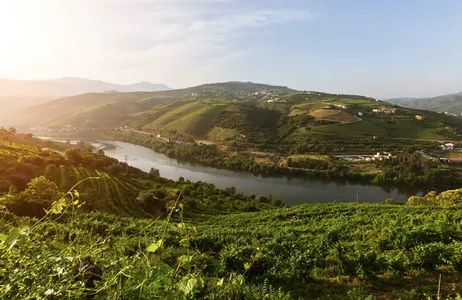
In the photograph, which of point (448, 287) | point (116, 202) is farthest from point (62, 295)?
point (116, 202)

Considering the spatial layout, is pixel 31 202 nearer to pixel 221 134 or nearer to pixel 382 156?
pixel 382 156

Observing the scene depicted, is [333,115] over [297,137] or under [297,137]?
over

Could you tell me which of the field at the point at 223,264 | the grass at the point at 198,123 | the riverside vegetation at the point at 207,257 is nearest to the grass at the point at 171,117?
the grass at the point at 198,123

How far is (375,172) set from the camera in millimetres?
49500

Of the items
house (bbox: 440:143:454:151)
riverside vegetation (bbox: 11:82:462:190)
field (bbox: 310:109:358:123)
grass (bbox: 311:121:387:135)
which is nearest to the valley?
house (bbox: 440:143:454:151)

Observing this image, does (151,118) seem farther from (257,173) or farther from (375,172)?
(375,172)

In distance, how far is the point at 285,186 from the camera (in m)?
46.8

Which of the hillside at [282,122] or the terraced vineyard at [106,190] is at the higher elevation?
the hillside at [282,122]

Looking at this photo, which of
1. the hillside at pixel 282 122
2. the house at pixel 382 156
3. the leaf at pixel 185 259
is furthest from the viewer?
the hillside at pixel 282 122

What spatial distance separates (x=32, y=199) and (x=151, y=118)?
104 m

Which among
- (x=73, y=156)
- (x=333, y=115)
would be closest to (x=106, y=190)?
(x=73, y=156)

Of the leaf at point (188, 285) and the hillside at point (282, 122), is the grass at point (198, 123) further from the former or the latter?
the leaf at point (188, 285)

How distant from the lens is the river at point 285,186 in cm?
4100

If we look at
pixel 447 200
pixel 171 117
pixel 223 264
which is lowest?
pixel 447 200
